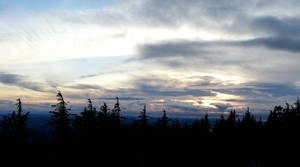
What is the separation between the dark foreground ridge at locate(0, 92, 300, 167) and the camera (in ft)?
92.5

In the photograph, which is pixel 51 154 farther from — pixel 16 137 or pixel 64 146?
pixel 16 137

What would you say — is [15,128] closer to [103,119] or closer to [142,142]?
[103,119]

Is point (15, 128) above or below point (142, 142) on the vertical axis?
above

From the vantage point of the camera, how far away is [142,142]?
43062 mm

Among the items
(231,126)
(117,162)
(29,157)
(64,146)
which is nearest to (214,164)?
(231,126)

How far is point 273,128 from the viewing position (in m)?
46.4

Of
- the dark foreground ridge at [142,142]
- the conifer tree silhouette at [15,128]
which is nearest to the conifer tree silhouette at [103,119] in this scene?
the dark foreground ridge at [142,142]

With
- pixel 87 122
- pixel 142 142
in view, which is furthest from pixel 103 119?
pixel 142 142

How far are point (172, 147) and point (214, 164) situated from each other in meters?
10.0

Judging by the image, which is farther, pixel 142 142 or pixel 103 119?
pixel 142 142

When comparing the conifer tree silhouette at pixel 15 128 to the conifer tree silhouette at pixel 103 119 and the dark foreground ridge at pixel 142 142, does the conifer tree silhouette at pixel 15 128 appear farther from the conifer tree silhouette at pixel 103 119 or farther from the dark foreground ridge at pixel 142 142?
the conifer tree silhouette at pixel 103 119

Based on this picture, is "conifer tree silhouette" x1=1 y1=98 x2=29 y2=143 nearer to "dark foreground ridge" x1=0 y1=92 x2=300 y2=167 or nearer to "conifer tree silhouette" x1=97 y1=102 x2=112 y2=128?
"dark foreground ridge" x1=0 y1=92 x2=300 y2=167

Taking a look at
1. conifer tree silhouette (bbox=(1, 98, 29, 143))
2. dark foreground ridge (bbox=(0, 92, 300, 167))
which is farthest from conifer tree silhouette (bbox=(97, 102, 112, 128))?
conifer tree silhouette (bbox=(1, 98, 29, 143))

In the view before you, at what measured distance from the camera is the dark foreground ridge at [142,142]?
28188 millimetres
